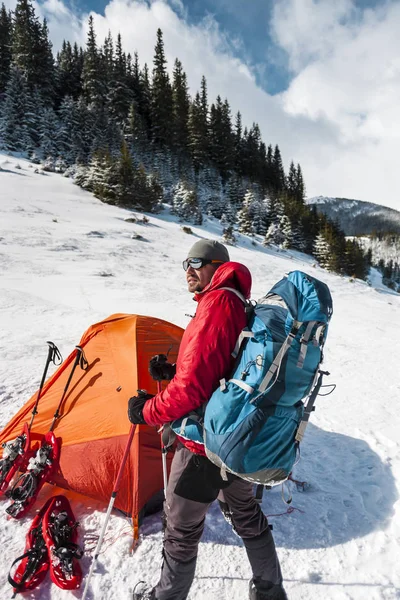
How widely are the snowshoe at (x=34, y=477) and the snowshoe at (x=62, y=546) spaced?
0.83ft

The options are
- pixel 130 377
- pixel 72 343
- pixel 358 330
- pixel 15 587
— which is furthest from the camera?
pixel 358 330

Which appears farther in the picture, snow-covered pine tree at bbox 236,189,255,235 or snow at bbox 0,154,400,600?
snow-covered pine tree at bbox 236,189,255,235

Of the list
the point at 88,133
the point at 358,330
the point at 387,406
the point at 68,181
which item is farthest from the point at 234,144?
the point at 387,406

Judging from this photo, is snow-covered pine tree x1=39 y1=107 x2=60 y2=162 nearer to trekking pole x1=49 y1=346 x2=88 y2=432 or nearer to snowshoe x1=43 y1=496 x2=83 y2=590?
trekking pole x1=49 y1=346 x2=88 y2=432

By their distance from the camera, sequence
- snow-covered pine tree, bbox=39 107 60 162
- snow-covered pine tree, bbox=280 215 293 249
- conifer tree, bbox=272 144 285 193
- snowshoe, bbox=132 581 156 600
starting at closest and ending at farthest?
snowshoe, bbox=132 581 156 600, snow-covered pine tree, bbox=39 107 60 162, snow-covered pine tree, bbox=280 215 293 249, conifer tree, bbox=272 144 285 193

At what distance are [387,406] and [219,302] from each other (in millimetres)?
5012

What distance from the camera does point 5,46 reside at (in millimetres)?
47156

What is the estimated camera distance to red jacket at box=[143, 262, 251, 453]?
1.82m

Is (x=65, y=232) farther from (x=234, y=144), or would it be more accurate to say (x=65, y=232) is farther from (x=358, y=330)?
(x=234, y=144)

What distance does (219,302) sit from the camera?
1870mm

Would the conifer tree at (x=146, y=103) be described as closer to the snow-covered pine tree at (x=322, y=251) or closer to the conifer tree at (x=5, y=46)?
the conifer tree at (x=5, y=46)

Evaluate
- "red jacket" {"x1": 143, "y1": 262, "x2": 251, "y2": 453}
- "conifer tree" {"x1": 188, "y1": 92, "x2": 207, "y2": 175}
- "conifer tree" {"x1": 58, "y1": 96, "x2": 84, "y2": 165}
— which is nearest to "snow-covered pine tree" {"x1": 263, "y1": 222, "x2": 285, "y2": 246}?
"conifer tree" {"x1": 188, "y1": 92, "x2": 207, "y2": 175}

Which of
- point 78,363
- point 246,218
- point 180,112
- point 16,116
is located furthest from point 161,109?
point 78,363

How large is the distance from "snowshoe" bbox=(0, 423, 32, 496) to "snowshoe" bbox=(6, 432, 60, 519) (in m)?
0.09
